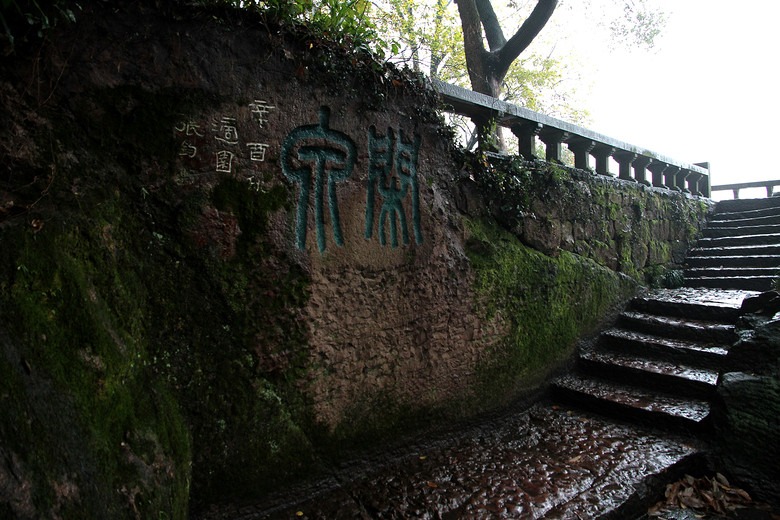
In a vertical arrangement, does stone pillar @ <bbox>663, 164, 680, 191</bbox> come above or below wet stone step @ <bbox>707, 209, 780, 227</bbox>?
above

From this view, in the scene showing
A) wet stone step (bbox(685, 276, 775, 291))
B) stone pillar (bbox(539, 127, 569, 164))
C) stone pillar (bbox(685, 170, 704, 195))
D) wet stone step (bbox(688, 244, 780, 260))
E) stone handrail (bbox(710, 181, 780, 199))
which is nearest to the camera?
stone pillar (bbox(539, 127, 569, 164))

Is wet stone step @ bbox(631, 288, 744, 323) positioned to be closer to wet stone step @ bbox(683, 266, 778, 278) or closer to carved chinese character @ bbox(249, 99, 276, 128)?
wet stone step @ bbox(683, 266, 778, 278)

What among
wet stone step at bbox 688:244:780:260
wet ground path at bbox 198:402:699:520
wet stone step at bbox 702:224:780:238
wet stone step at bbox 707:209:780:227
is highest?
wet stone step at bbox 707:209:780:227

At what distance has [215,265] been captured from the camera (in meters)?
2.38

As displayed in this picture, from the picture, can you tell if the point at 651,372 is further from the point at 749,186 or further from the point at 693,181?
the point at 749,186

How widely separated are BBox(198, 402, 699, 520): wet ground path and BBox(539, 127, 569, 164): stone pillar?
8.48 feet

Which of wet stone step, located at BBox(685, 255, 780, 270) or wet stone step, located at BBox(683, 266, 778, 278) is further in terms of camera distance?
wet stone step, located at BBox(685, 255, 780, 270)

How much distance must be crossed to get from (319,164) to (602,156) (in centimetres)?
424

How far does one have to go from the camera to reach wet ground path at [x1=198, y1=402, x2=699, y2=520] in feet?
8.40

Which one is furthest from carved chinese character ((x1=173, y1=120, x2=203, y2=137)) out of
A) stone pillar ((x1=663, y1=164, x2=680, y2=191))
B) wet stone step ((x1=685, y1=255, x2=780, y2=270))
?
stone pillar ((x1=663, y1=164, x2=680, y2=191))

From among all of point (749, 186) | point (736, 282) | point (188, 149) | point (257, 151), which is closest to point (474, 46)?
point (736, 282)

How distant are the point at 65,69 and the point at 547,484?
3314 millimetres

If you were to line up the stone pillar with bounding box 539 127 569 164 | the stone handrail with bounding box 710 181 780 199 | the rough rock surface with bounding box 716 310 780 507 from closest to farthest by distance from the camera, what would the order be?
1. the rough rock surface with bounding box 716 310 780 507
2. the stone pillar with bounding box 539 127 569 164
3. the stone handrail with bounding box 710 181 780 199

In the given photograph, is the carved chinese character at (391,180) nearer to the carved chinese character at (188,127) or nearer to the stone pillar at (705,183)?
the carved chinese character at (188,127)
